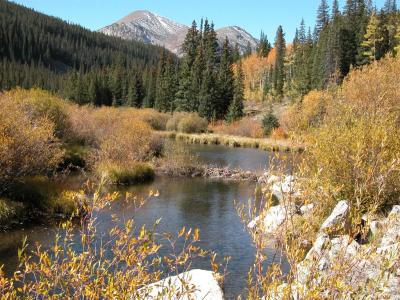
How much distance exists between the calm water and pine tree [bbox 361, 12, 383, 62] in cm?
6089

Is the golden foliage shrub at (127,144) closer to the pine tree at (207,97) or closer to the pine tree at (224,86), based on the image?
the pine tree at (207,97)

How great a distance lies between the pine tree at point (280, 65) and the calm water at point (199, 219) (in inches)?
3106

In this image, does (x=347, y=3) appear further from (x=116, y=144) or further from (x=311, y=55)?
(x=116, y=144)

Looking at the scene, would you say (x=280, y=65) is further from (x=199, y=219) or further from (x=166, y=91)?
(x=199, y=219)

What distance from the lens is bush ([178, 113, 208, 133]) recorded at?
65.4m

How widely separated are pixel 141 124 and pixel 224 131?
34799 mm

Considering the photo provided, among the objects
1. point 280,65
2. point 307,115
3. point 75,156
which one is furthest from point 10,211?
point 280,65

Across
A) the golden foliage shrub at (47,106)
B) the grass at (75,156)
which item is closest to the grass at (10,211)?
the grass at (75,156)

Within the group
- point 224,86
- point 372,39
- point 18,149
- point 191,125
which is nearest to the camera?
point 18,149

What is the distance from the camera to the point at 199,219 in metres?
19.2

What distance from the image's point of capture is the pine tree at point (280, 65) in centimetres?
10488

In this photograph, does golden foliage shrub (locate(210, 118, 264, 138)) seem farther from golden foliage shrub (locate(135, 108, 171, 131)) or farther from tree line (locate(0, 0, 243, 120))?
golden foliage shrub (locate(135, 108, 171, 131))

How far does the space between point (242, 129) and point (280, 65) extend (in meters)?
50.8

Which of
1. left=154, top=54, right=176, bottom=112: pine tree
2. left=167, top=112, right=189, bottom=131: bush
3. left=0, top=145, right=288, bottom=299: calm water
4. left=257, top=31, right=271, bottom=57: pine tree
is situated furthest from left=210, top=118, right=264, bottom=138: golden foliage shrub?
left=257, top=31, right=271, bottom=57: pine tree
